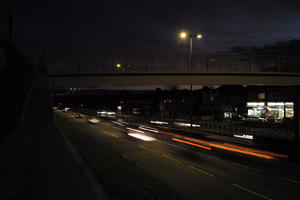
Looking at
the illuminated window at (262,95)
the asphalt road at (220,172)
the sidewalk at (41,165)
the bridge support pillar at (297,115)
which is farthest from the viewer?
the illuminated window at (262,95)

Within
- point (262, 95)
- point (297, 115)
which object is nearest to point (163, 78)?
point (297, 115)

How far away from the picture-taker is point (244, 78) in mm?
25500

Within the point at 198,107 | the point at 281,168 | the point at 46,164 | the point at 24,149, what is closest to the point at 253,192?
the point at 281,168

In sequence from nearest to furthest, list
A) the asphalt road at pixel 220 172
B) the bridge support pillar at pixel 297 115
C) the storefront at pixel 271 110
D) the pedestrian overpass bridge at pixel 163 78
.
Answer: the asphalt road at pixel 220 172, the pedestrian overpass bridge at pixel 163 78, the bridge support pillar at pixel 297 115, the storefront at pixel 271 110

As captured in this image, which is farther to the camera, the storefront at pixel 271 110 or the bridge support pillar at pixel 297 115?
the storefront at pixel 271 110

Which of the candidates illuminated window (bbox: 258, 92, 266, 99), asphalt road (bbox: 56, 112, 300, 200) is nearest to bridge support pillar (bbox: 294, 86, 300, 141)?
asphalt road (bbox: 56, 112, 300, 200)

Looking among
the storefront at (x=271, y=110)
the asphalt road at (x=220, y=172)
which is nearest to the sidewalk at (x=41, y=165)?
the asphalt road at (x=220, y=172)

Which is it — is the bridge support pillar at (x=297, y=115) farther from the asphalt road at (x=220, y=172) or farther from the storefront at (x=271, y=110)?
the storefront at (x=271, y=110)

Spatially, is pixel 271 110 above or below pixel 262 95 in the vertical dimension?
below

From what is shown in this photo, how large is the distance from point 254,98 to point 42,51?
72190 millimetres

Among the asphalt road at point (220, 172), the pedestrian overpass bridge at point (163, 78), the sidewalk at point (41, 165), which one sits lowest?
the asphalt road at point (220, 172)

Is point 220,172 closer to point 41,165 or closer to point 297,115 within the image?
point 41,165

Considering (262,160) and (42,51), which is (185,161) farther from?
(42,51)

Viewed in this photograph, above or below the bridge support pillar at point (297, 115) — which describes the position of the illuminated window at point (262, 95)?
above
